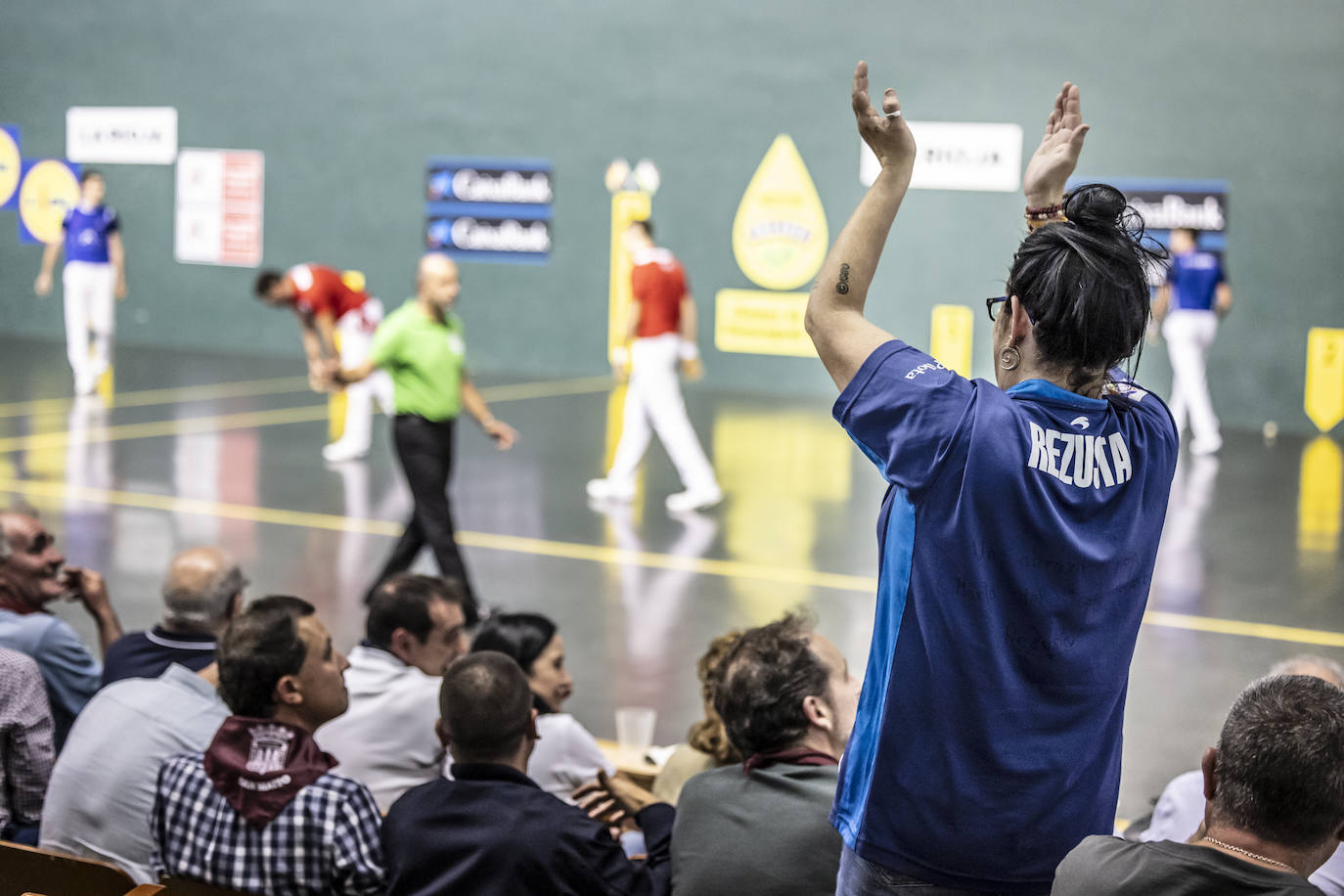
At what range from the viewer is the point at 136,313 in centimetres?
1877

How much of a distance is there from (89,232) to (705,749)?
13.8m

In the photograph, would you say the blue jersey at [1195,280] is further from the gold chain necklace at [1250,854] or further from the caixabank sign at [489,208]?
the gold chain necklace at [1250,854]

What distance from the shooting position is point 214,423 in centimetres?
1246

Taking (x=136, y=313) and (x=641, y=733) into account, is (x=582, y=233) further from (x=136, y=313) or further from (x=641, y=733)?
(x=641, y=733)

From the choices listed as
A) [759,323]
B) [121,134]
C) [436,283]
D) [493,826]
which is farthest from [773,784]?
[121,134]

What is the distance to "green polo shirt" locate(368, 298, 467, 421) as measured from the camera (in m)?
6.92

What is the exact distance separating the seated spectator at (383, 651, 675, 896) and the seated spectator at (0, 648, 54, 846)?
1102mm

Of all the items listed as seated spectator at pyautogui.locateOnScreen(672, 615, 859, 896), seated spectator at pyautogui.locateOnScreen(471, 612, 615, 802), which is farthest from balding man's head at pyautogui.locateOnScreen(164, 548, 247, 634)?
seated spectator at pyautogui.locateOnScreen(672, 615, 859, 896)

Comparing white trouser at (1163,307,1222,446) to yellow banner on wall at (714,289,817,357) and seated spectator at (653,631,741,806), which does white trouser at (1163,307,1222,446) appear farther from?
seated spectator at (653,631,741,806)

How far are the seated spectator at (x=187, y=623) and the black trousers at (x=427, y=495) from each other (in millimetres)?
2764

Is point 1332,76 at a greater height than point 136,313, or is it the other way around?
point 1332,76

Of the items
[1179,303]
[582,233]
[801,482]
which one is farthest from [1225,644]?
[582,233]

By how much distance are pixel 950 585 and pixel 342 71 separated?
16.6m

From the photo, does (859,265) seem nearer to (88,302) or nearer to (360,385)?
(360,385)
